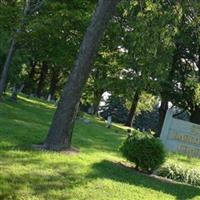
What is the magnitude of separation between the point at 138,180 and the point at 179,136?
442 inches

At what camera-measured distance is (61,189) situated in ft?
33.9

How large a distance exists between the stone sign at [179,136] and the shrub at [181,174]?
8.12m

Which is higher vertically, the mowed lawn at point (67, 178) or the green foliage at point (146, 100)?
the green foliage at point (146, 100)

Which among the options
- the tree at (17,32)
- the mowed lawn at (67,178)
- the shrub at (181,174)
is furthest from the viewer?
the tree at (17,32)

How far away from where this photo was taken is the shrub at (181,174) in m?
15.4

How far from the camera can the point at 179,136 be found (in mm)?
24094

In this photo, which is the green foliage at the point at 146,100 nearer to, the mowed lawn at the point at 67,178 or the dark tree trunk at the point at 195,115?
the dark tree trunk at the point at 195,115

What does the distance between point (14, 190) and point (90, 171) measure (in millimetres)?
3464

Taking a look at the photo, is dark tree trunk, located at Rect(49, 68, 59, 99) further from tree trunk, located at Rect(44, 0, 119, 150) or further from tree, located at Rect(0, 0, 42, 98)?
tree trunk, located at Rect(44, 0, 119, 150)

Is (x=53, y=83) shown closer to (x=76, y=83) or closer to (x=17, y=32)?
(x=17, y=32)

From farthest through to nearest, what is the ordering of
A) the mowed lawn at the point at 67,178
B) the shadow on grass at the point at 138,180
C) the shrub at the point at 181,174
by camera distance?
the shrub at the point at 181,174 < the shadow on grass at the point at 138,180 < the mowed lawn at the point at 67,178

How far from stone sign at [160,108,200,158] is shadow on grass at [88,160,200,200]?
9671 mm

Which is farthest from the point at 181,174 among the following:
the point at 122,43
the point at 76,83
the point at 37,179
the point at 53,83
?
the point at 53,83

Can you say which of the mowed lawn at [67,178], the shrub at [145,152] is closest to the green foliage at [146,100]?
the shrub at [145,152]
